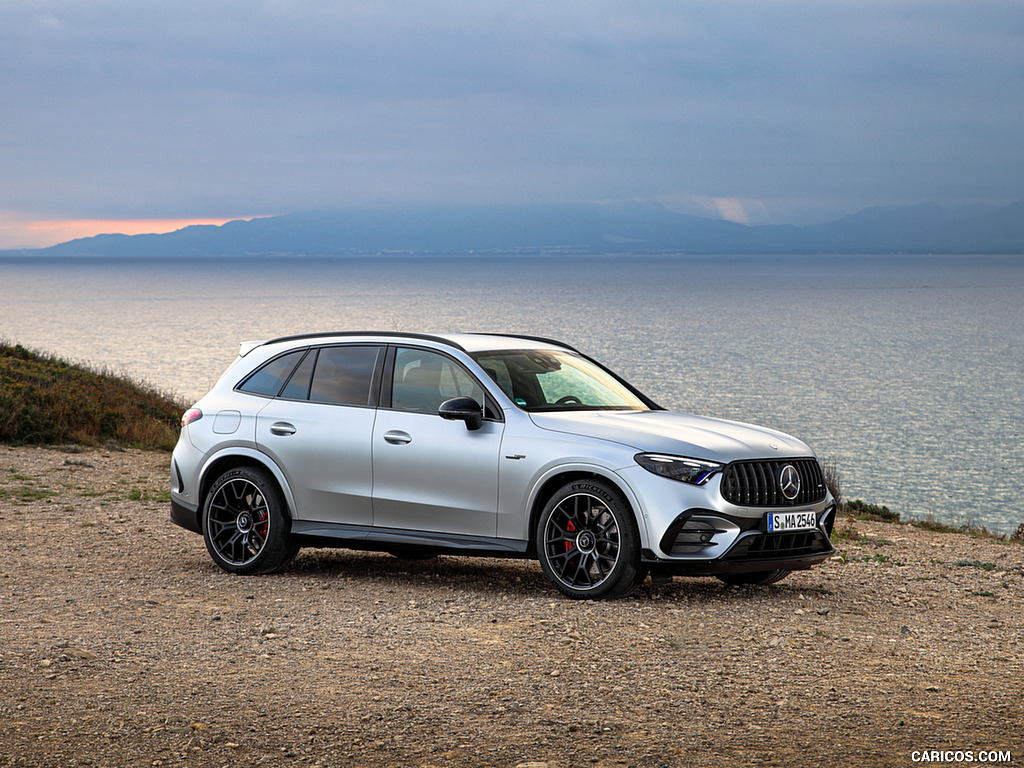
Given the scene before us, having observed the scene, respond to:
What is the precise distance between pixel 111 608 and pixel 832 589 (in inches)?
209

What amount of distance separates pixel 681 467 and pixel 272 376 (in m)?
3.58

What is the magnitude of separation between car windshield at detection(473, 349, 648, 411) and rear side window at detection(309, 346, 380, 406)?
906 millimetres

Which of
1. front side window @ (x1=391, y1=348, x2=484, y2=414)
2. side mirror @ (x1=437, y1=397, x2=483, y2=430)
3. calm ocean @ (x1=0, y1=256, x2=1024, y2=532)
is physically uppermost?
front side window @ (x1=391, y1=348, x2=484, y2=414)

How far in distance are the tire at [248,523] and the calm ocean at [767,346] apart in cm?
1659

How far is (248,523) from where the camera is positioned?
30.4 ft

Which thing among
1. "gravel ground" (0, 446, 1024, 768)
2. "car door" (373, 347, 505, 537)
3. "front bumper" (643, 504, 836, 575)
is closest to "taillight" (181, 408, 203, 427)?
"gravel ground" (0, 446, 1024, 768)

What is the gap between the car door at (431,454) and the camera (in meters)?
8.23

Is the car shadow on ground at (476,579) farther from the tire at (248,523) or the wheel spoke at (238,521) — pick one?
the wheel spoke at (238,521)

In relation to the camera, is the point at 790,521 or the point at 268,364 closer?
the point at 790,521

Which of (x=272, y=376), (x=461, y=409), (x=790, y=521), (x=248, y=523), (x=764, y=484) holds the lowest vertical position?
(x=248, y=523)

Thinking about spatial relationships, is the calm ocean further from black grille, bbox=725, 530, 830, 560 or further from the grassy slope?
black grille, bbox=725, 530, 830, 560

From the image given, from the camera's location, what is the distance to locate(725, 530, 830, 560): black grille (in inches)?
303
